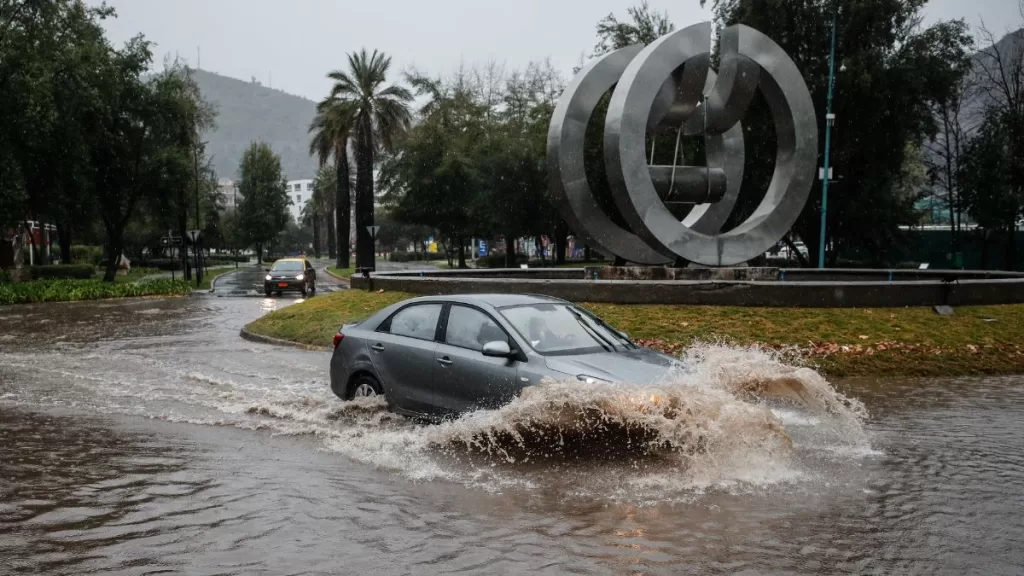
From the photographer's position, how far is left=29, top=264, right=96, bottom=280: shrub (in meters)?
46.3

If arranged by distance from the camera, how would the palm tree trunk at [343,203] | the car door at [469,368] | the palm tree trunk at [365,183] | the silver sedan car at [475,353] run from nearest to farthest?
the silver sedan car at [475,353] → the car door at [469,368] → the palm tree trunk at [365,183] → the palm tree trunk at [343,203]

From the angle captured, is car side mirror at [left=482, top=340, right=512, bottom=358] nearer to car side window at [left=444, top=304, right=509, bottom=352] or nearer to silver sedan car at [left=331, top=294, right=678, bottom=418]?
silver sedan car at [left=331, top=294, right=678, bottom=418]

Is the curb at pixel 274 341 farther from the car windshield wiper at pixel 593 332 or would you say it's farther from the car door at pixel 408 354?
the car windshield wiper at pixel 593 332

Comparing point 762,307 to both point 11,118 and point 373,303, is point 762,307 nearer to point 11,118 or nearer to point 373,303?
point 373,303

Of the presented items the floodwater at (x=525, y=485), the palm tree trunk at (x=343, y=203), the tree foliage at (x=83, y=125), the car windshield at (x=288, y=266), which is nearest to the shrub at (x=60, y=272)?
the tree foliage at (x=83, y=125)

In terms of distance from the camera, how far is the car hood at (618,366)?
7.06 m

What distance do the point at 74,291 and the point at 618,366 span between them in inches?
1141

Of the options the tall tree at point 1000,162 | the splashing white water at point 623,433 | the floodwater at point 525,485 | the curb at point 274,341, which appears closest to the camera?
the floodwater at point 525,485

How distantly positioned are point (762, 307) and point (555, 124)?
688cm

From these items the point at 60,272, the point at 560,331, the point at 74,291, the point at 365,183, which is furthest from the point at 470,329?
the point at 60,272

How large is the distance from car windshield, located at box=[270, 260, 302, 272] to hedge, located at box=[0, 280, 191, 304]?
3.76 metres

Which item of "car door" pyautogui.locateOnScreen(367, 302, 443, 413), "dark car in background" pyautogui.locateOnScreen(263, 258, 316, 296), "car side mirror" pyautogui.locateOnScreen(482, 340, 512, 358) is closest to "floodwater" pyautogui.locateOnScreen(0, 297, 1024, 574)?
"car door" pyautogui.locateOnScreen(367, 302, 443, 413)

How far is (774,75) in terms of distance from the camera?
20.0 meters

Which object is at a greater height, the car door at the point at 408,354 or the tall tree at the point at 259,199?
the tall tree at the point at 259,199
